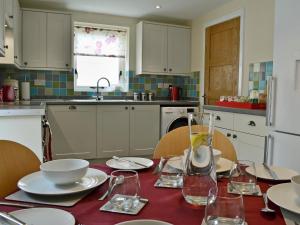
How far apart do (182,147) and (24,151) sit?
841 millimetres

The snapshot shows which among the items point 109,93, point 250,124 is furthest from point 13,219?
point 109,93

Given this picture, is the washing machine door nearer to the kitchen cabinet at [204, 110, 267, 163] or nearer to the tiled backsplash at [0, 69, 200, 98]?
the tiled backsplash at [0, 69, 200, 98]

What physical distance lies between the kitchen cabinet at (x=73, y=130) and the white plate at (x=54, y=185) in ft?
9.53

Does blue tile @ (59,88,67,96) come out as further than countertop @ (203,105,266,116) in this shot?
Yes

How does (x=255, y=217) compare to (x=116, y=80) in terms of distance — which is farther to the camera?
(x=116, y=80)

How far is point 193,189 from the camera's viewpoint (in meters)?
0.90

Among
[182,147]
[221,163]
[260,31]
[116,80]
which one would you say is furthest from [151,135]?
[221,163]

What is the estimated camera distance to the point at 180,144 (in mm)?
1713

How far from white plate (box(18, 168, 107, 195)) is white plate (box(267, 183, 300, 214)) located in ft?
1.78

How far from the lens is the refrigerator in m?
2.36

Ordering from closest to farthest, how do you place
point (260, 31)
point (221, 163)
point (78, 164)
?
point (78, 164) < point (221, 163) < point (260, 31)

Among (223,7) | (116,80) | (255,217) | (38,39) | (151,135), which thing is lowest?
(151,135)

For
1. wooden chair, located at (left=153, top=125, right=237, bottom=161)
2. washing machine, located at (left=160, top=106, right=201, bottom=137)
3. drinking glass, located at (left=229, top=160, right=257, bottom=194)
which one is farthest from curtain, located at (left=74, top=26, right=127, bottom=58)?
drinking glass, located at (left=229, top=160, right=257, bottom=194)

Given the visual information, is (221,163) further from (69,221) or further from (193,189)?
(69,221)
